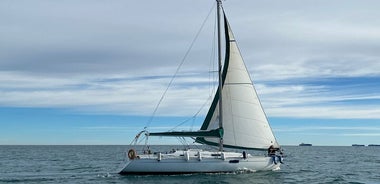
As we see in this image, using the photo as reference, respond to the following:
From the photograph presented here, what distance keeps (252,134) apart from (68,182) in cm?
1489

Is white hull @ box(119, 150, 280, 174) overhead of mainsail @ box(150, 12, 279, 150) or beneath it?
beneath

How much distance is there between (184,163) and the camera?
1511 inches

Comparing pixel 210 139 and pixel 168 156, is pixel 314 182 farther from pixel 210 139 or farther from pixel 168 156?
pixel 168 156

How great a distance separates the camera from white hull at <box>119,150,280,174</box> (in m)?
38.3

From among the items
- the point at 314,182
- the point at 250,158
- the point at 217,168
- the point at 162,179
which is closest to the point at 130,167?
the point at 162,179

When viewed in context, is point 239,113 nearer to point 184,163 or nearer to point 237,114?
point 237,114

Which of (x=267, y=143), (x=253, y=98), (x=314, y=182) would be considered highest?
(x=253, y=98)

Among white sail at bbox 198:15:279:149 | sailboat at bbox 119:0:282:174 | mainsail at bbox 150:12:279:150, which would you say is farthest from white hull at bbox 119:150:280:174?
white sail at bbox 198:15:279:149

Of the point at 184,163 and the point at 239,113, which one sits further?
the point at 239,113

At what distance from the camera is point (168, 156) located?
3856 cm

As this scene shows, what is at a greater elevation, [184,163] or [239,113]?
[239,113]

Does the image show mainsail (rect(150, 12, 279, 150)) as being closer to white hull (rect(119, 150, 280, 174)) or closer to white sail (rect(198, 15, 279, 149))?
white sail (rect(198, 15, 279, 149))

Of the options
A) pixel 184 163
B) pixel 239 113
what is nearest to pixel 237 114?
pixel 239 113

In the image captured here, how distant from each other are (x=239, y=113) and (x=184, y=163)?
6.51 meters
